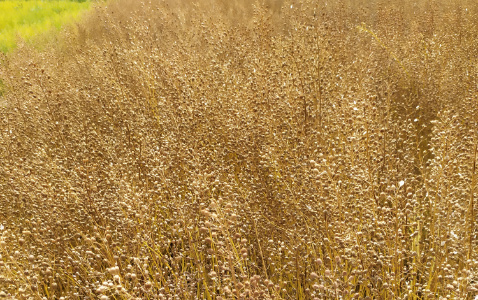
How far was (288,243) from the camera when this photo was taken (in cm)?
A: 236

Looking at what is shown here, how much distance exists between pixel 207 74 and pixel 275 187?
184 centimetres

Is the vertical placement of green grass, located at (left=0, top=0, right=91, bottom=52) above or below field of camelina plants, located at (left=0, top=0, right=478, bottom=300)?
above

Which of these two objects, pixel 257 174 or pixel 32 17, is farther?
pixel 32 17

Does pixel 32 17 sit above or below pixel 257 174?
above

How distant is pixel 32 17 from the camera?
12.2 metres

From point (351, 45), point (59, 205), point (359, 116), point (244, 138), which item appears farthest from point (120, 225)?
point (351, 45)

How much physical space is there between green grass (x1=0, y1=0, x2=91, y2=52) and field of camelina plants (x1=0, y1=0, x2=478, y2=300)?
5288mm

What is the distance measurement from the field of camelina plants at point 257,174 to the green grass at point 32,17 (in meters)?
5.29

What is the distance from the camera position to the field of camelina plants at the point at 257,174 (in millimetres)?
1828

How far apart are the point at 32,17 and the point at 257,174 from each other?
12915mm

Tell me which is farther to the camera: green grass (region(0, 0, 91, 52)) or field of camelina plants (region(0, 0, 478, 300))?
green grass (region(0, 0, 91, 52))

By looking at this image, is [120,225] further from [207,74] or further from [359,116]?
[207,74]

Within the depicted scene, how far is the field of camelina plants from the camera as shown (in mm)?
1828

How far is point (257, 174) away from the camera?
8.92 feet
